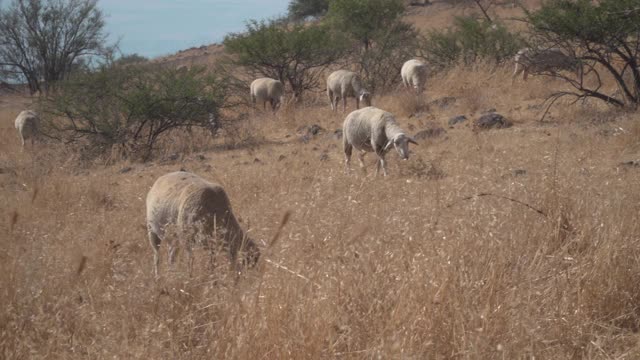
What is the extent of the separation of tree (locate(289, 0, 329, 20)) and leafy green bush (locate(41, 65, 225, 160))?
3635 centimetres

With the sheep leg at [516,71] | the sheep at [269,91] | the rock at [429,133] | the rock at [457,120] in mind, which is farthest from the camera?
the sheep at [269,91]

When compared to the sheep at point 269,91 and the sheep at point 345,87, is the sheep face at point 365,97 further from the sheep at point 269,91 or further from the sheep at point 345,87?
the sheep at point 269,91

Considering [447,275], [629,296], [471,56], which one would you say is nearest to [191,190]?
[447,275]

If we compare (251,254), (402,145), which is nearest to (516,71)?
(402,145)

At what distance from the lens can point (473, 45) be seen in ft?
68.7

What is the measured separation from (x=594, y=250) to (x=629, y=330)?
2.01 feet

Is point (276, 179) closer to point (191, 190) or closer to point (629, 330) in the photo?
point (191, 190)

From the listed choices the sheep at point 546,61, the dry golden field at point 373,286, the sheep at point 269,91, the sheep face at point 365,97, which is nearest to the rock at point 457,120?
the sheep at point 546,61

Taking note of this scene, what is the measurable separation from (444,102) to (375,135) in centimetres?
641

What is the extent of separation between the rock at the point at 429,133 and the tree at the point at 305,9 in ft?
133

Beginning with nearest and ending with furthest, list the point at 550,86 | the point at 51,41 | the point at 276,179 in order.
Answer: the point at 276,179 → the point at 550,86 → the point at 51,41

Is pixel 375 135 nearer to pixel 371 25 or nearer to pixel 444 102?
pixel 444 102

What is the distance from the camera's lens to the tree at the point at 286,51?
71.3 ft

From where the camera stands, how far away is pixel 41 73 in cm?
3209
